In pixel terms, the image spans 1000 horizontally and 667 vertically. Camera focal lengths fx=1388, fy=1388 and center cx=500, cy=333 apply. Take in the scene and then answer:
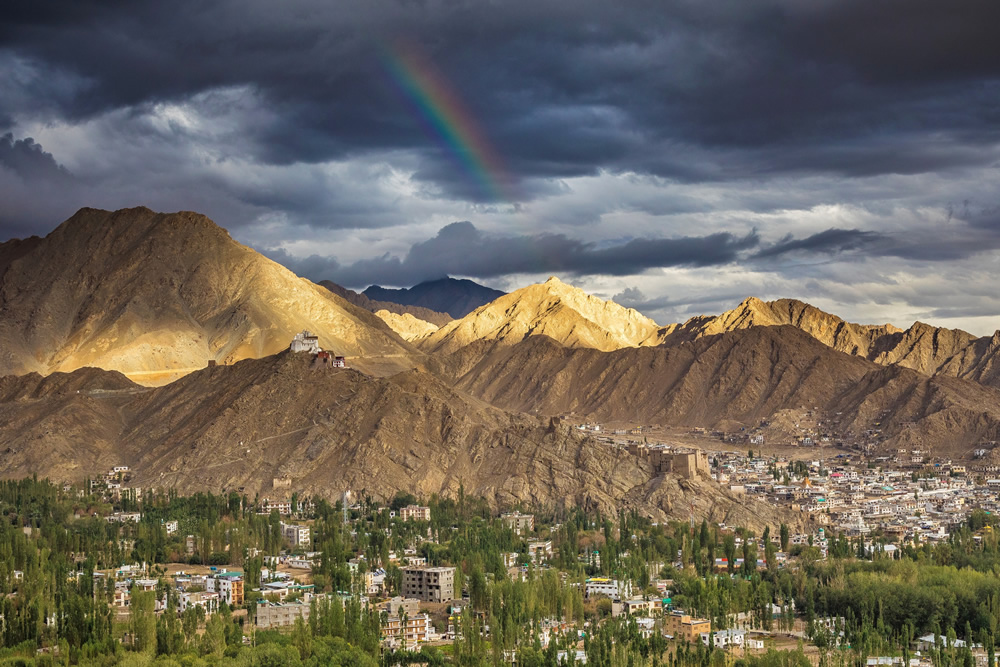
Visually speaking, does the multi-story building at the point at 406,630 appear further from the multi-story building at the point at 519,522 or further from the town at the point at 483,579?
the multi-story building at the point at 519,522

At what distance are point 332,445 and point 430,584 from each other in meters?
58.0

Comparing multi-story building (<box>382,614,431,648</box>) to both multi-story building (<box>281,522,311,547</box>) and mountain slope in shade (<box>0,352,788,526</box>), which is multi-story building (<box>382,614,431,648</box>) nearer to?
multi-story building (<box>281,522,311,547</box>)

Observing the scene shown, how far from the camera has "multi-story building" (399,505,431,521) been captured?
13900 cm

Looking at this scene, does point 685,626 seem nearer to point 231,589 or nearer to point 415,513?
point 231,589

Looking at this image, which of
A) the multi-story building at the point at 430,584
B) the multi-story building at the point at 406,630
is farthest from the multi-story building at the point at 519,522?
the multi-story building at the point at 406,630

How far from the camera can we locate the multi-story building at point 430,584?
4136 inches

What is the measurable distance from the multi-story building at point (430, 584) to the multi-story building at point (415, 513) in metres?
30.7

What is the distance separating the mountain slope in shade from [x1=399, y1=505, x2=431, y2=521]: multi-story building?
9.02 meters

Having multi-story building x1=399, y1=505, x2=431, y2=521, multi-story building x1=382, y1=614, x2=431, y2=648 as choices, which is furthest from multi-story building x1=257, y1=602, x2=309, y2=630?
multi-story building x1=399, y1=505, x2=431, y2=521

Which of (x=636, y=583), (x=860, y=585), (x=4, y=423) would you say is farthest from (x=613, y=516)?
(x=4, y=423)

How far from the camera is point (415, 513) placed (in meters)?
141

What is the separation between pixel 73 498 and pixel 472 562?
2131 inches

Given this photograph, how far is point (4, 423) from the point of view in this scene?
177 metres

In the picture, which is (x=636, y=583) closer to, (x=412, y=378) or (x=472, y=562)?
(x=472, y=562)
